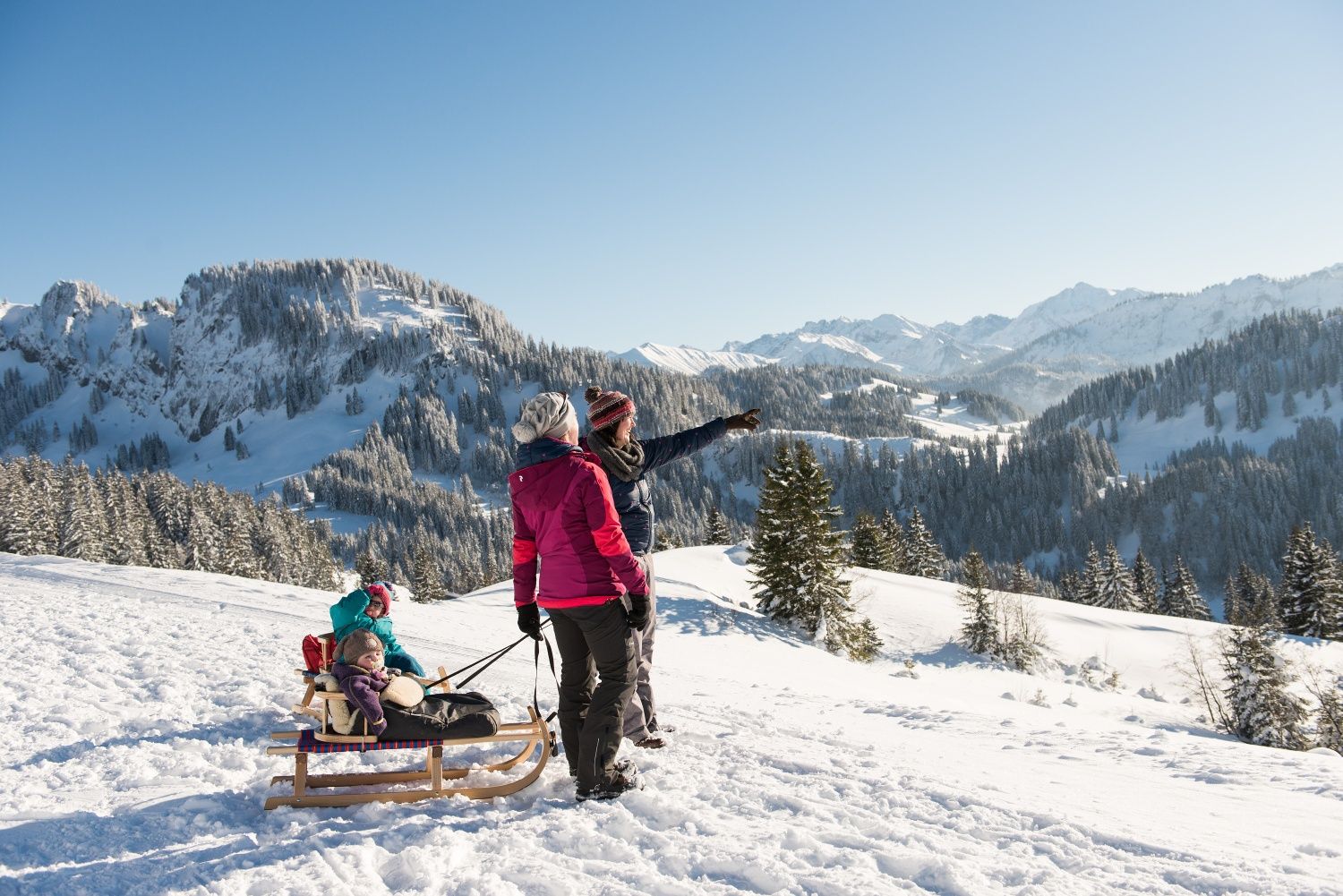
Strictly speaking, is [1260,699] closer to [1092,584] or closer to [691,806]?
[691,806]

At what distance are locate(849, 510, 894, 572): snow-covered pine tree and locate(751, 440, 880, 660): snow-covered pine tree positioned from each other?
16746mm

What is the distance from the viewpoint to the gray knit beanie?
A: 15.6ft

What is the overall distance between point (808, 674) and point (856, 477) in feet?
517

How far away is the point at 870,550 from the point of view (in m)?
44.4

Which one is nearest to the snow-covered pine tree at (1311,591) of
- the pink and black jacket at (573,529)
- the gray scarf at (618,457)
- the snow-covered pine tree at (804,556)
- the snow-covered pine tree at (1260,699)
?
the snow-covered pine tree at (1260,699)

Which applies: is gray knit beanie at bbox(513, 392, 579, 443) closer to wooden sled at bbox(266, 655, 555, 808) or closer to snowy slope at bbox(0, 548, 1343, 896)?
wooden sled at bbox(266, 655, 555, 808)

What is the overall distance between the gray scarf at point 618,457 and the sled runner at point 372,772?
197 cm

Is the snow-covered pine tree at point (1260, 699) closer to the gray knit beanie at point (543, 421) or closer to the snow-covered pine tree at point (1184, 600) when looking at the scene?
the gray knit beanie at point (543, 421)

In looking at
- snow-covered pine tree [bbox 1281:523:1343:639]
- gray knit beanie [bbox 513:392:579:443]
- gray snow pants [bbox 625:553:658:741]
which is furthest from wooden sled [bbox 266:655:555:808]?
snow-covered pine tree [bbox 1281:523:1343:639]

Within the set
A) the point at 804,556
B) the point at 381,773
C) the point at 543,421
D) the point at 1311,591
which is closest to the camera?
the point at 543,421

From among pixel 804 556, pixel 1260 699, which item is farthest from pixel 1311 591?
pixel 804 556

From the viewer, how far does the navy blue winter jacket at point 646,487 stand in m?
5.56

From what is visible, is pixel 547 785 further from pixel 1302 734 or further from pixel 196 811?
pixel 1302 734

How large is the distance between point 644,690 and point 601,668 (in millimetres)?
1501
